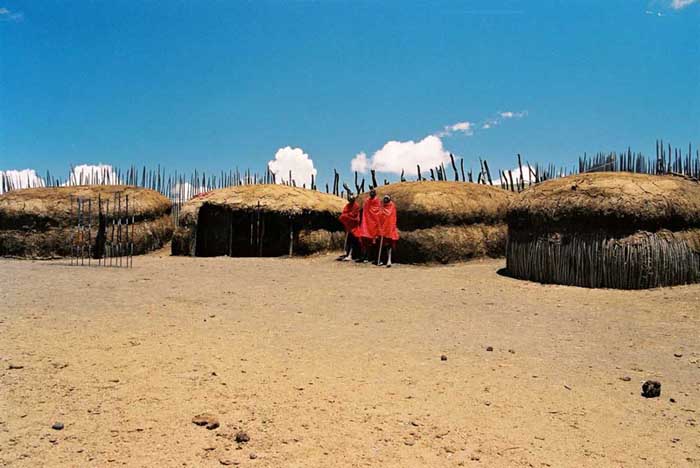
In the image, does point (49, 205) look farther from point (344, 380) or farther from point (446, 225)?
point (344, 380)

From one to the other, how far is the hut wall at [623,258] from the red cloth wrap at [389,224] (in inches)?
195

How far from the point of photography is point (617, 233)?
846 cm

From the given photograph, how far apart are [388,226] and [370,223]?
0.61 m

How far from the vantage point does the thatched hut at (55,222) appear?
15547 mm

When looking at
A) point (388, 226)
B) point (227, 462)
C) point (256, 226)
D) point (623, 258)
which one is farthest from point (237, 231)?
point (227, 462)

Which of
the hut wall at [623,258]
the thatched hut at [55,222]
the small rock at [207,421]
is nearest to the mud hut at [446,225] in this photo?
the hut wall at [623,258]

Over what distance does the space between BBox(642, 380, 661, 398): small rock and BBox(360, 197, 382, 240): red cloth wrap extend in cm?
1015

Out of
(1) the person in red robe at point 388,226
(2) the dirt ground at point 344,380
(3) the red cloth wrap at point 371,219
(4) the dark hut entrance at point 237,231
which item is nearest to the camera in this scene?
(2) the dirt ground at point 344,380

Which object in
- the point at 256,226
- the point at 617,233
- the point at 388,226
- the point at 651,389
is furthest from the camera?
the point at 256,226

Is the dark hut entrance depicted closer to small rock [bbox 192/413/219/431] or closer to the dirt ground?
the dirt ground

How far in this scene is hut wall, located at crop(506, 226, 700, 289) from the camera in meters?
8.20

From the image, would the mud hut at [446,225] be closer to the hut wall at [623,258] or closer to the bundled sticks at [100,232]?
the hut wall at [623,258]

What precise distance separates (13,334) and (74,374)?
4.85 ft

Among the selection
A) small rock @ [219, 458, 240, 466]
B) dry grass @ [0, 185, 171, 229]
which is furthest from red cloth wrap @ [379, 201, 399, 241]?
small rock @ [219, 458, 240, 466]
